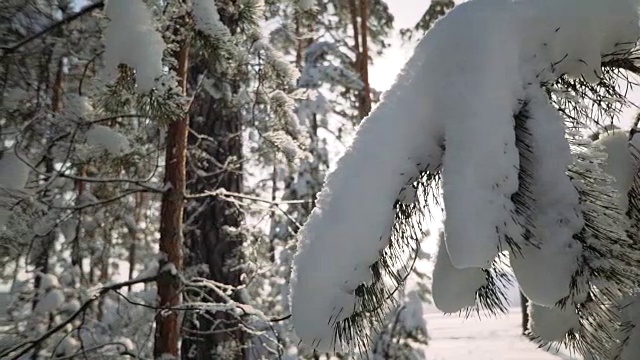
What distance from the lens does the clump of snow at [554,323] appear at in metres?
1.78

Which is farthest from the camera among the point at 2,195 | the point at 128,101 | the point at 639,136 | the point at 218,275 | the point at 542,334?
the point at 218,275

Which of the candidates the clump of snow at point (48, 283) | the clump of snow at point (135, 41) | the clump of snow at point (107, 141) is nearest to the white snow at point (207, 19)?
the clump of snow at point (135, 41)

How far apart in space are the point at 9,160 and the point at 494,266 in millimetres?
3645

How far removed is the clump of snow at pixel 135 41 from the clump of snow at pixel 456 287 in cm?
162

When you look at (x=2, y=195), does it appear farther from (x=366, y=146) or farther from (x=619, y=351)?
(x=619, y=351)

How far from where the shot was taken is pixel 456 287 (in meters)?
1.31

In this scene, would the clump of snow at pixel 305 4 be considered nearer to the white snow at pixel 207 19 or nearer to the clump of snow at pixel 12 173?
the white snow at pixel 207 19

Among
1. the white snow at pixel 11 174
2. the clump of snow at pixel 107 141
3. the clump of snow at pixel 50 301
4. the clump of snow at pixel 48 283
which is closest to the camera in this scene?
the clump of snow at pixel 107 141

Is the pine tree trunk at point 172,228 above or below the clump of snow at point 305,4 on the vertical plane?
below

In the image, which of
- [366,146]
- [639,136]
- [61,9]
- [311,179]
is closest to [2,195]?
[61,9]

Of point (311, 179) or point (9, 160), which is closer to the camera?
point (9, 160)

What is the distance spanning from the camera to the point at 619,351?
2.71 m

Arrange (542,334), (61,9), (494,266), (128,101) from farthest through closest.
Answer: (61,9) → (128,101) → (542,334) → (494,266)

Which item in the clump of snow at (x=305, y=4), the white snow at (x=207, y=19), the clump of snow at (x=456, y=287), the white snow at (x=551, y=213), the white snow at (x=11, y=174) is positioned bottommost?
the clump of snow at (x=456, y=287)
